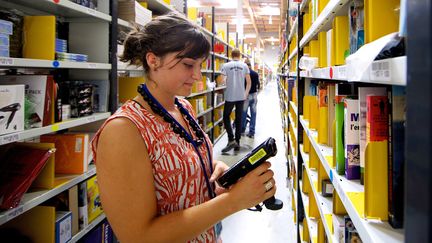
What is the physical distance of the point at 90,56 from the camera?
8.65 feet

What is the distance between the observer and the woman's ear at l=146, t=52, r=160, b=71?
1.27 meters

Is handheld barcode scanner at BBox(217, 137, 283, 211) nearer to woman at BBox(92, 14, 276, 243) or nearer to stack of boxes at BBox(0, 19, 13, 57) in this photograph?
woman at BBox(92, 14, 276, 243)

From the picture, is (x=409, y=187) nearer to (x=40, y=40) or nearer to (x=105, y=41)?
(x=40, y=40)

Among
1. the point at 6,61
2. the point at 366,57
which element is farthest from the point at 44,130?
the point at 366,57

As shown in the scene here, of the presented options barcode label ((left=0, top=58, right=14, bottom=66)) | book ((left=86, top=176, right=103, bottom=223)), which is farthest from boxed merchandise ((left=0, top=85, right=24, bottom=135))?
book ((left=86, top=176, right=103, bottom=223))

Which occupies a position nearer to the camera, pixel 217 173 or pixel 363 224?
pixel 363 224

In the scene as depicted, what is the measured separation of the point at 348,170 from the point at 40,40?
5.45ft

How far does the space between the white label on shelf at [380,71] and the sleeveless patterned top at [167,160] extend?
0.67m

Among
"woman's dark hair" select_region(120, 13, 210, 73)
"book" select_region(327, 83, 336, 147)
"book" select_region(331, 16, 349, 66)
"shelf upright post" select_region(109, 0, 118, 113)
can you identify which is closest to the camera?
"woman's dark hair" select_region(120, 13, 210, 73)

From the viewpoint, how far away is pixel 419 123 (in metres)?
0.44

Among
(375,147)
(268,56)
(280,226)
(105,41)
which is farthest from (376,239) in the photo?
(268,56)

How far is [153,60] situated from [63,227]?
4.12ft

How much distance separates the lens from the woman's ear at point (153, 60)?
4.18ft

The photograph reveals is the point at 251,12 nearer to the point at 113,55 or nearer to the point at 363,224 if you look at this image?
the point at 113,55
